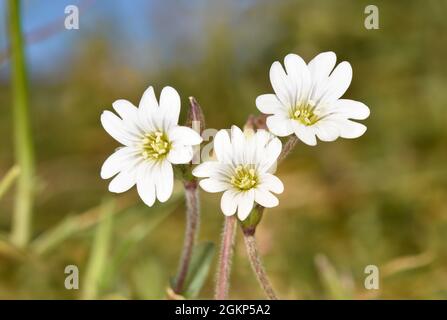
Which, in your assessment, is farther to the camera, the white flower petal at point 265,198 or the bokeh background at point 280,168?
the bokeh background at point 280,168

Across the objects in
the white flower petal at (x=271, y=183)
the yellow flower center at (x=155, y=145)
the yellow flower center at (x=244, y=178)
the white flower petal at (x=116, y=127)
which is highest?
the white flower petal at (x=116, y=127)

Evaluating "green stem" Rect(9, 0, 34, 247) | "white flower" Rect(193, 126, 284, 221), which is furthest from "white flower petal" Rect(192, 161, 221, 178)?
"green stem" Rect(9, 0, 34, 247)

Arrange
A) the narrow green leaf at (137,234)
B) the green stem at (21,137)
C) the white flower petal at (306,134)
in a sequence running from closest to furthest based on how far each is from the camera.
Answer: the white flower petal at (306,134)
the narrow green leaf at (137,234)
the green stem at (21,137)

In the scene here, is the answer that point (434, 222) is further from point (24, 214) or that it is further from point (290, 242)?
point (24, 214)

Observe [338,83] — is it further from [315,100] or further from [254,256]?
[254,256]

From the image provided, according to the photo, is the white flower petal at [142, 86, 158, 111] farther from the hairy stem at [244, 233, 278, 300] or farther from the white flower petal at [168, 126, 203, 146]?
the hairy stem at [244, 233, 278, 300]

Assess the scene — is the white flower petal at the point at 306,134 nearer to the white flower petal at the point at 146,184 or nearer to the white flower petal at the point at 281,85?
the white flower petal at the point at 281,85

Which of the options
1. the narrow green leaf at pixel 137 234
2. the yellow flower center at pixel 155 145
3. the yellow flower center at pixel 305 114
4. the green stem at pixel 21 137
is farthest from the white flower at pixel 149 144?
the green stem at pixel 21 137

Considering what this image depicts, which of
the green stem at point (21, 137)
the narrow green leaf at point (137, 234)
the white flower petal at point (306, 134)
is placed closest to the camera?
the white flower petal at point (306, 134)
